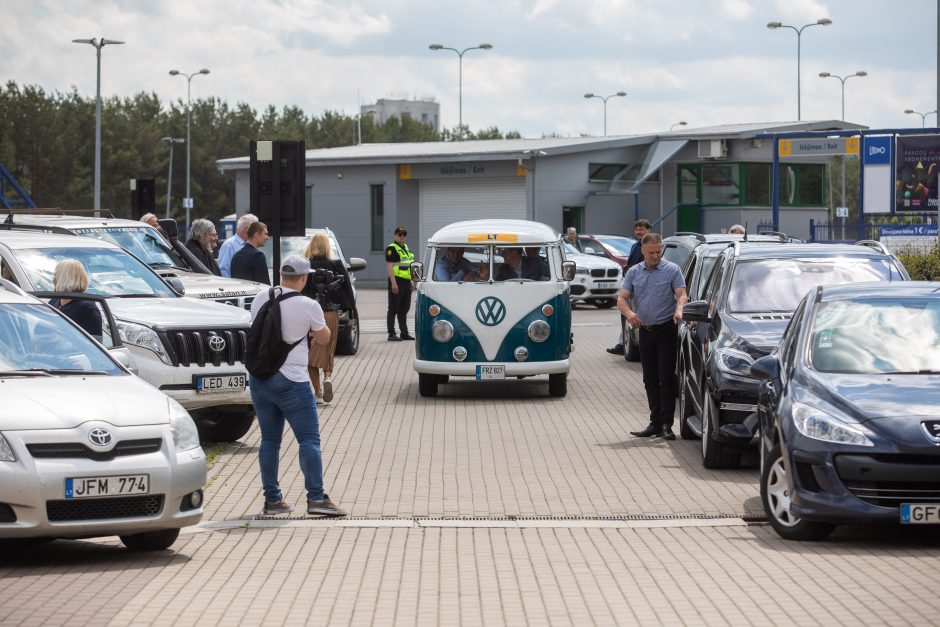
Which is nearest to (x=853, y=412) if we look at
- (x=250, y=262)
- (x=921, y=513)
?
(x=921, y=513)

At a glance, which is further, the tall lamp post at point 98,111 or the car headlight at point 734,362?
the tall lamp post at point 98,111

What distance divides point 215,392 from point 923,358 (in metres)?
6.38

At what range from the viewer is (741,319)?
13156mm

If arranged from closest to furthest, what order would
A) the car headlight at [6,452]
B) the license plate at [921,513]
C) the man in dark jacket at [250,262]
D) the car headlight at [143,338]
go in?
the car headlight at [6,452]
the license plate at [921,513]
the car headlight at [143,338]
the man in dark jacket at [250,262]

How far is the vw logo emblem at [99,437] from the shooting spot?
28.1 feet

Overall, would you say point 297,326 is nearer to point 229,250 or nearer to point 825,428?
point 825,428

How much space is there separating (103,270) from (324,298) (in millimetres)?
3043

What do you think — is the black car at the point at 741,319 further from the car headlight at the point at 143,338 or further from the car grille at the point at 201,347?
the car headlight at the point at 143,338

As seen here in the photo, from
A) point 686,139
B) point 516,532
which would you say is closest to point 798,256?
point 516,532

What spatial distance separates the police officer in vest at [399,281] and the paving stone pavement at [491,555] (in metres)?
11.5

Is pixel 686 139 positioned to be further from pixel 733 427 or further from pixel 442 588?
pixel 442 588

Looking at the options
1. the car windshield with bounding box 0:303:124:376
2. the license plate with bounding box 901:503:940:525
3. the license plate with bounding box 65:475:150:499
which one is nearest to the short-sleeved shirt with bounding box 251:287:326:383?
the car windshield with bounding box 0:303:124:376

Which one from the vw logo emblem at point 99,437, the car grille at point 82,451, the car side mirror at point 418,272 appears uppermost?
the car side mirror at point 418,272

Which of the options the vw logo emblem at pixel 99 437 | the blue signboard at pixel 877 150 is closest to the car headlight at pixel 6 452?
the vw logo emblem at pixel 99 437
